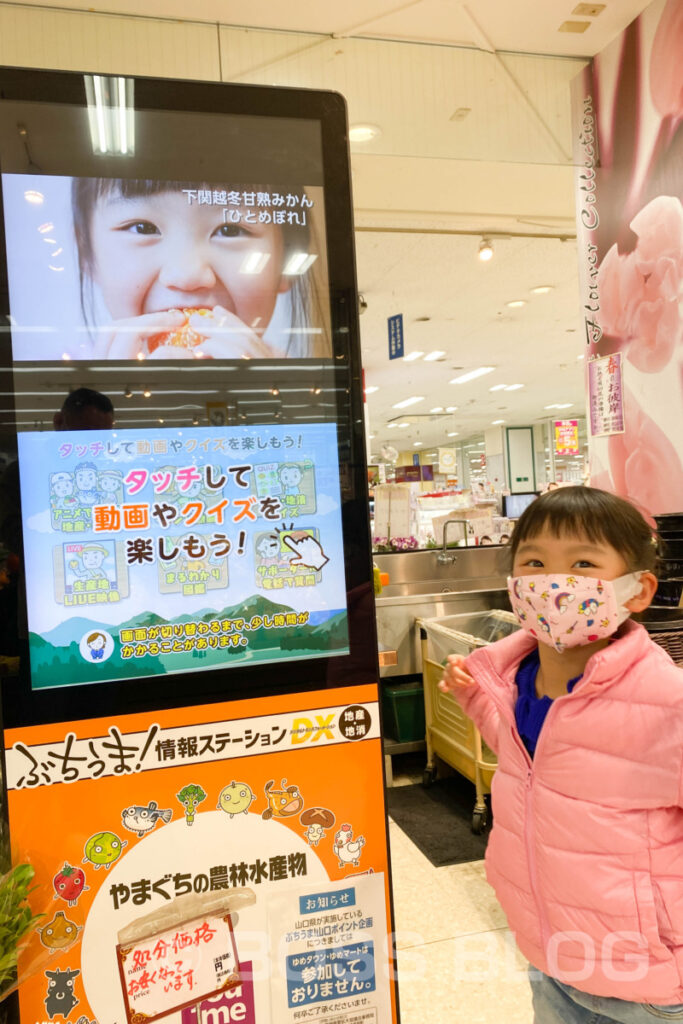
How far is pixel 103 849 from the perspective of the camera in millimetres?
1164

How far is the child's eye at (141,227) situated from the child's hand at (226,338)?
157 millimetres

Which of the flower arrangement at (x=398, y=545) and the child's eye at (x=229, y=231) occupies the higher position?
the child's eye at (x=229, y=231)

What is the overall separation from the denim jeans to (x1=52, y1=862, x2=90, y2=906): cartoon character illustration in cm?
82

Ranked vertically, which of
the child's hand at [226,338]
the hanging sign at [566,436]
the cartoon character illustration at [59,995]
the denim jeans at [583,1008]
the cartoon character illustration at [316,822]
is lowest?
the denim jeans at [583,1008]

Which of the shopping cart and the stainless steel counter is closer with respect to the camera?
the shopping cart

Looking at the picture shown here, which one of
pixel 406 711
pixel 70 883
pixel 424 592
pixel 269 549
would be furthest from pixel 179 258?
pixel 424 592

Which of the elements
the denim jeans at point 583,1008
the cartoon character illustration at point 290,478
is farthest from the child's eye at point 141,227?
the denim jeans at point 583,1008

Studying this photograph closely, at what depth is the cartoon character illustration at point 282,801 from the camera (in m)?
1.22

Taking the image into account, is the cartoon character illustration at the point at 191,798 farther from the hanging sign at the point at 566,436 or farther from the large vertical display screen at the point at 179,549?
the hanging sign at the point at 566,436

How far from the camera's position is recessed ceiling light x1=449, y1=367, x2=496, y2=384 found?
11.4 m

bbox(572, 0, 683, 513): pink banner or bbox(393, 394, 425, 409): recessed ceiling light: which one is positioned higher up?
bbox(393, 394, 425, 409): recessed ceiling light

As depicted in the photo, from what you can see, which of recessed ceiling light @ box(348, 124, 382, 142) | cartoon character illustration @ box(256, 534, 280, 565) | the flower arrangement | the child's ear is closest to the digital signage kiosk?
cartoon character illustration @ box(256, 534, 280, 565)

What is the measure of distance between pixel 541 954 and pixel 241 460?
38.9 inches

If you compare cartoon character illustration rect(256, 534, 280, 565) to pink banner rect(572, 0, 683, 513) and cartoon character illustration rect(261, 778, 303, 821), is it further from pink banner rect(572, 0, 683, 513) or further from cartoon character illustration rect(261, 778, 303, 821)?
pink banner rect(572, 0, 683, 513)
